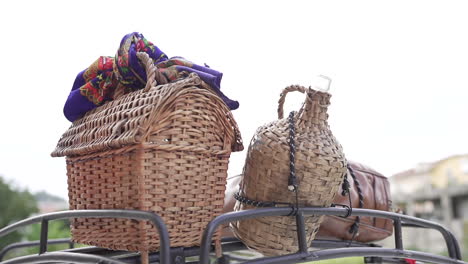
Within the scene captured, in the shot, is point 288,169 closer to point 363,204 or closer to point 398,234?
point 398,234

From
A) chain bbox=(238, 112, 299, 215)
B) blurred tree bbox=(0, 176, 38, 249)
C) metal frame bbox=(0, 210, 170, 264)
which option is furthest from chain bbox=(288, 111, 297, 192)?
blurred tree bbox=(0, 176, 38, 249)

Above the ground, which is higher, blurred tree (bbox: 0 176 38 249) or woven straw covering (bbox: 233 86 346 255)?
woven straw covering (bbox: 233 86 346 255)

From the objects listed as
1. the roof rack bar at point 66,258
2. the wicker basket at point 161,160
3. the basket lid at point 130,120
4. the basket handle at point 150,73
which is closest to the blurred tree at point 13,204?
the roof rack bar at point 66,258

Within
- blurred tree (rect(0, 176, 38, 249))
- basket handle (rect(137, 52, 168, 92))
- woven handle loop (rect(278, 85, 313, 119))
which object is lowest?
blurred tree (rect(0, 176, 38, 249))

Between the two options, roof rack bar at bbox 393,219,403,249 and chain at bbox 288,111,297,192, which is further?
roof rack bar at bbox 393,219,403,249

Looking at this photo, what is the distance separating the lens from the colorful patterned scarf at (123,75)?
121 cm

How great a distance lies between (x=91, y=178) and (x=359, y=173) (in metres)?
0.89

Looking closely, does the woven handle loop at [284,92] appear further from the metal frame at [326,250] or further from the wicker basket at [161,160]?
the metal frame at [326,250]

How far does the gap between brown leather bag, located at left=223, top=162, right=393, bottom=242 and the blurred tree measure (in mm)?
7254

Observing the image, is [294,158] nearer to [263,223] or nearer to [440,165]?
[263,223]

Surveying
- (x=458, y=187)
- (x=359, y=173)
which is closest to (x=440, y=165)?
(x=458, y=187)

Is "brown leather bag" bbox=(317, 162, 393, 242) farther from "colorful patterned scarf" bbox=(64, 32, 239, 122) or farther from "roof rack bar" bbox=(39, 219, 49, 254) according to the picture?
"roof rack bar" bbox=(39, 219, 49, 254)

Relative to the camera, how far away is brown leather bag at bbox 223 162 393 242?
1.55 metres

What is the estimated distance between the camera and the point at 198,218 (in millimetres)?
1181
